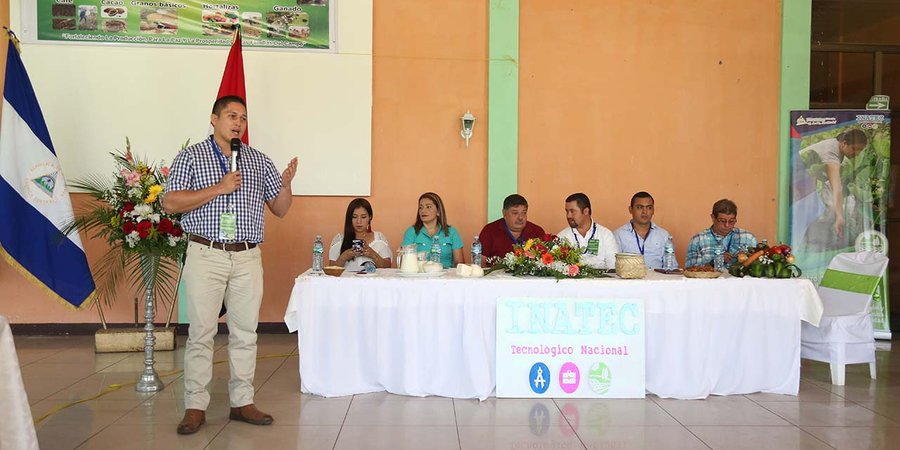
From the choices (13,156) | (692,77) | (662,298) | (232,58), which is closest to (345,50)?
(232,58)

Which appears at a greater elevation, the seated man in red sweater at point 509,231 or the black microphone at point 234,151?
the black microphone at point 234,151

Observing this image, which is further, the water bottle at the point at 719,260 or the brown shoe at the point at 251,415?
the water bottle at the point at 719,260

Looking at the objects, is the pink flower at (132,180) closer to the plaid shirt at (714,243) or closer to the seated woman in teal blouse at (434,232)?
the seated woman in teal blouse at (434,232)

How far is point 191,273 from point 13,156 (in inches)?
113

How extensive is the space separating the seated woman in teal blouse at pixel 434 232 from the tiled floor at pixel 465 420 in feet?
4.66

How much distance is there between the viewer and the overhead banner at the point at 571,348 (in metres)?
4.37

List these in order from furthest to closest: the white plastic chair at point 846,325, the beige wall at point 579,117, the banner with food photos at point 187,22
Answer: the beige wall at point 579,117
the banner with food photos at point 187,22
the white plastic chair at point 846,325

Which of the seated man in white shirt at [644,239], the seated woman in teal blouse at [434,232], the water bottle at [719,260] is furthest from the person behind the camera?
the seated man in white shirt at [644,239]

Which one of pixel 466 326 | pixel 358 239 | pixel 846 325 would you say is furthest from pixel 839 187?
pixel 358 239

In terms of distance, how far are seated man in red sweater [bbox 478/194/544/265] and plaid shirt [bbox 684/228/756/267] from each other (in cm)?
125

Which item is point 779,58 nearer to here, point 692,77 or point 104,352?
point 692,77

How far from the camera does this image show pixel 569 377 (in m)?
4.40

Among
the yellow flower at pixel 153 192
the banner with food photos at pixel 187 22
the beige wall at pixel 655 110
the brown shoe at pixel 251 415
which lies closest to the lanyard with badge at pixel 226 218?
the brown shoe at pixel 251 415

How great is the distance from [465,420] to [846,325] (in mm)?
2670
